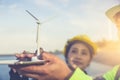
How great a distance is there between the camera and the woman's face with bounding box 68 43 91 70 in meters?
2.93

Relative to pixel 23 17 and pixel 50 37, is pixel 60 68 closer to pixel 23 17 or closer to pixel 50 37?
pixel 50 37

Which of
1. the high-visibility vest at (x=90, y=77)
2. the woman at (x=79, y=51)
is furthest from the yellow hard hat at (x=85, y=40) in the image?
the high-visibility vest at (x=90, y=77)

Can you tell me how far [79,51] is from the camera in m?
2.93

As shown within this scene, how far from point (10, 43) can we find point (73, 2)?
1.50ft

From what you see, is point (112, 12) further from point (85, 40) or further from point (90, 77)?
point (90, 77)

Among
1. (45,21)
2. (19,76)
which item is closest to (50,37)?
(45,21)

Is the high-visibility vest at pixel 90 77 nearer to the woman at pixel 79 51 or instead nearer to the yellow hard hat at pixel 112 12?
the woman at pixel 79 51

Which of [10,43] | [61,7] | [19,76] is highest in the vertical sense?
[61,7]

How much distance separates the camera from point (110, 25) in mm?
2963

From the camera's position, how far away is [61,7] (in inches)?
117

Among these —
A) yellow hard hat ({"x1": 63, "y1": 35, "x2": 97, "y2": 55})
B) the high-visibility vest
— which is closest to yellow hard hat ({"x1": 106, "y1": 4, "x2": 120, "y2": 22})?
yellow hard hat ({"x1": 63, "y1": 35, "x2": 97, "y2": 55})

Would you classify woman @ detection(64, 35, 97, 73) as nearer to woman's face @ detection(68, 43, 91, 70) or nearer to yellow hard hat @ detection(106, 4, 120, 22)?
woman's face @ detection(68, 43, 91, 70)

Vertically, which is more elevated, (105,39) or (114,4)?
(114,4)

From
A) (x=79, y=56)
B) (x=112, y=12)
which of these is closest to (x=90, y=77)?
(x=79, y=56)
